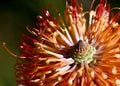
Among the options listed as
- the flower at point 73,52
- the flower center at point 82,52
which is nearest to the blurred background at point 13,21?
the flower at point 73,52

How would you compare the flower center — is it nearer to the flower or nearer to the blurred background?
the flower

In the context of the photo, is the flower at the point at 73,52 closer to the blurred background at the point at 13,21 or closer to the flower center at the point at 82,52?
the flower center at the point at 82,52

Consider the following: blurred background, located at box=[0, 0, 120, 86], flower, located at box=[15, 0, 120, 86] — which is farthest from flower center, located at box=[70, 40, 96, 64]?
blurred background, located at box=[0, 0, 120, 86]

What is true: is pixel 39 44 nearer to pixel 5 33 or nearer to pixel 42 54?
pixel 42 54

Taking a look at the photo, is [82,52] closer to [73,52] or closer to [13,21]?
[73,52]

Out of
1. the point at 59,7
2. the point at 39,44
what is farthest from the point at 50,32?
the point at 59,7

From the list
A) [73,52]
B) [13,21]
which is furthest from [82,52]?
[13,21]
